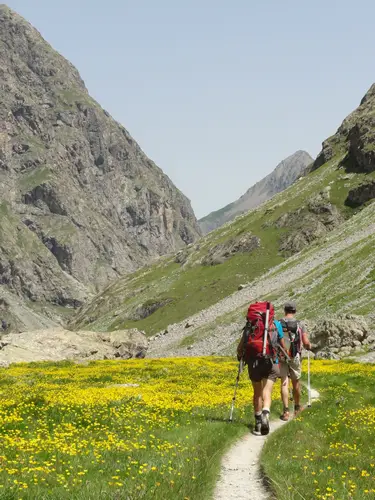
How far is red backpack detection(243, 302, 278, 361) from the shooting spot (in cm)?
1544

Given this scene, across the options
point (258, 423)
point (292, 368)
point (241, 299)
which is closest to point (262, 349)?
point (258, 423)

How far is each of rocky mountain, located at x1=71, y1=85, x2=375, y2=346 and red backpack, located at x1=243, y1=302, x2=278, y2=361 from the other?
4166cm

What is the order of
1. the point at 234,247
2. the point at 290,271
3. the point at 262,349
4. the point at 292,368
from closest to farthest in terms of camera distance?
the point at 262,349, the point at 292,368, the point at 290,271, the point at 234,247

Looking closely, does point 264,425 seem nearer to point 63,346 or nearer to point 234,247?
point 63,346

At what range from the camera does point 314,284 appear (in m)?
91.4

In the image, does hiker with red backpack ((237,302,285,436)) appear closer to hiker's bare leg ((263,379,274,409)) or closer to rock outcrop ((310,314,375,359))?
hiker's bare leg ((263,379,274,409))

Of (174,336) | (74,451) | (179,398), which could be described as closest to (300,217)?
(174,336)

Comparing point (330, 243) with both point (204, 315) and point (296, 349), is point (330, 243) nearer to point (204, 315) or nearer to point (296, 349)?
point (204, 315)

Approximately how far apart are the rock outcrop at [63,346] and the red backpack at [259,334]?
4372 cm

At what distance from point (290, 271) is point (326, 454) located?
103 m

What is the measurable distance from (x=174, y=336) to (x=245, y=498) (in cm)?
10716

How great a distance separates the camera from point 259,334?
15.5 meters

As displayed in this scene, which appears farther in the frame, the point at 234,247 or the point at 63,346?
the point at 234,247

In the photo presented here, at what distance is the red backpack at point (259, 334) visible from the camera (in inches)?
608
